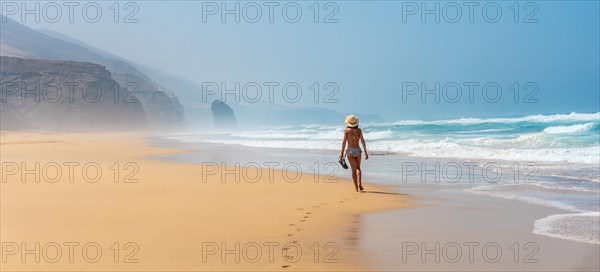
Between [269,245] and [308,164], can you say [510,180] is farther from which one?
→ [269,245]

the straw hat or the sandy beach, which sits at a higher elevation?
the straw hat

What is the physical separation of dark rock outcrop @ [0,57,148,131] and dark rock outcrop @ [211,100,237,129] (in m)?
46.5

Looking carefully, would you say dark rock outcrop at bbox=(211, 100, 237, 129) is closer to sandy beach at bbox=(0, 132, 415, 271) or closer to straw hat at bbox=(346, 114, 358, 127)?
straw hat at bbox=(346, 114, 358, 127)

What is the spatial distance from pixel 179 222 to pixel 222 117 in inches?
5440

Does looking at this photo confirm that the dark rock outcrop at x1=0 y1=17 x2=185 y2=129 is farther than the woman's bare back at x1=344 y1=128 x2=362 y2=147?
Yes

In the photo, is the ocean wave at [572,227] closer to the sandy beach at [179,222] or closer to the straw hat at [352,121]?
the sandy beach at [179,222]

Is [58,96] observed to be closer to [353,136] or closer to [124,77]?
[124,77]

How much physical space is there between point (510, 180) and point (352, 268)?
8950 mm

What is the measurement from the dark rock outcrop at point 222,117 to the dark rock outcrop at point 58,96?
46479 mm

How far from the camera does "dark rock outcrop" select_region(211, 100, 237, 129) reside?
14238 cm

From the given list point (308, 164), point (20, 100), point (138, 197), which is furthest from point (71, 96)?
point (138, 197)

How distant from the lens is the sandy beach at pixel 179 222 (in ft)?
16.4

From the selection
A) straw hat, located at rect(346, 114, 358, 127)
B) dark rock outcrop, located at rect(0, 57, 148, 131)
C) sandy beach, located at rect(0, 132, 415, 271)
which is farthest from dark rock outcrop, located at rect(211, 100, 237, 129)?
sandy beach, located at rect(0, 132, 415, 271)

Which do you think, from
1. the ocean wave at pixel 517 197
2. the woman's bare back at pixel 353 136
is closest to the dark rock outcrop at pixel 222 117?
the woman's bare back at pixel 353 136
